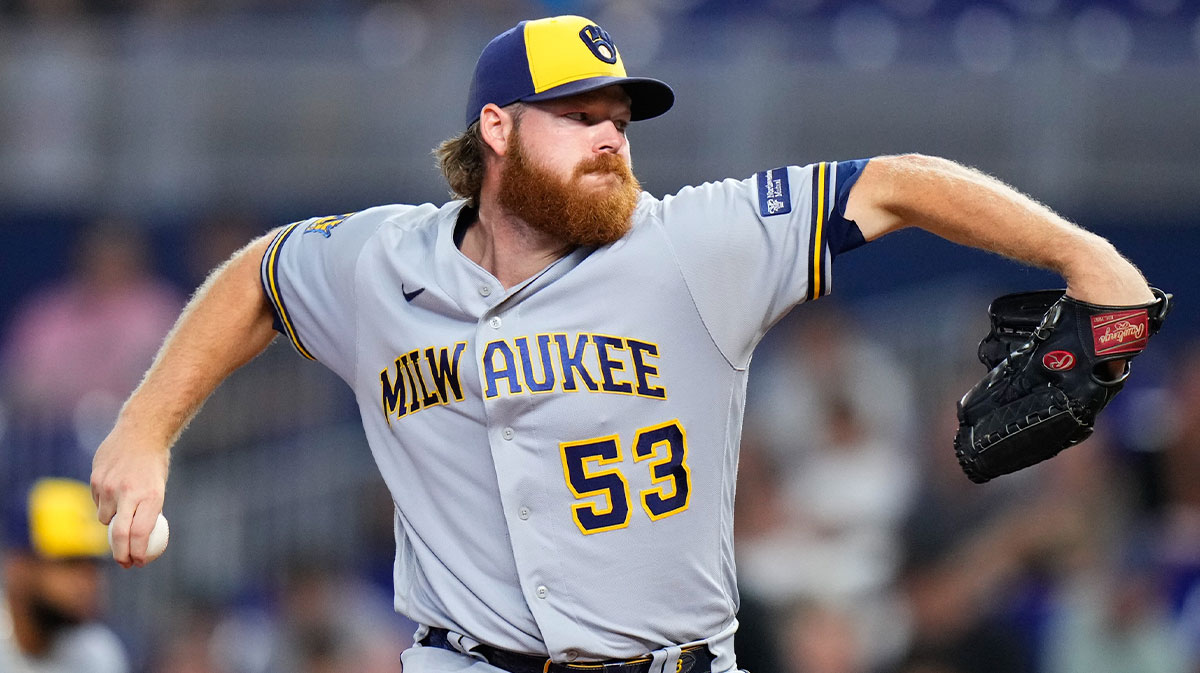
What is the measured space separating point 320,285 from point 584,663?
1.08 meters

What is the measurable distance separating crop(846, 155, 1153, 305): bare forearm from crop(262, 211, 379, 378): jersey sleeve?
1.18 meters

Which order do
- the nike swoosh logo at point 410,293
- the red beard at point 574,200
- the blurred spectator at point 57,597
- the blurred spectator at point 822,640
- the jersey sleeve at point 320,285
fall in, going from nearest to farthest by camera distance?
the red beard at point 574,200 < the nike swoosh logo at point 410,293 < the jersey sleeve at point 320,285 < the blurred spectator at point 57,597 < the blurred spectator at point 822,640

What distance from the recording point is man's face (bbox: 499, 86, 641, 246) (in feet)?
11.9

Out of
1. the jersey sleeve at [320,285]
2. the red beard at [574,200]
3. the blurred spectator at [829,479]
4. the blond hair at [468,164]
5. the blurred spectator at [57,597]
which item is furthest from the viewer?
the blurred spectator at [829,479]

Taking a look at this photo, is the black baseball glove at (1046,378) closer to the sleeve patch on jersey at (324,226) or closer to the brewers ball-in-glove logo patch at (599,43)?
the brewers ball-in-glove logo patch at (599,43)

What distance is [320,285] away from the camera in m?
3.85

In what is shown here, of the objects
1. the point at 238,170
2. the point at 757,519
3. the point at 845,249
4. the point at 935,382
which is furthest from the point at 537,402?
the point at 238,170

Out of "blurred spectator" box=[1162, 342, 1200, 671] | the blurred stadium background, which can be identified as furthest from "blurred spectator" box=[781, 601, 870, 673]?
"blurred spectator" box=[1162, 342, 1200, 671]

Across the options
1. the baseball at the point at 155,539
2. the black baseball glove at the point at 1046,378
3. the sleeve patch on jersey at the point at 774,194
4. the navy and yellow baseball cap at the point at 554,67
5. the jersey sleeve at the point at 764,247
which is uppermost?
the navy and yellow baseball cap at the point at 554,67

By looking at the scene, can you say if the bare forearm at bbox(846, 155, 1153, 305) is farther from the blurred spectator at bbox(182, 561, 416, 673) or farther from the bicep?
the blurred spectator at bbox(182, 561, 416, 673)

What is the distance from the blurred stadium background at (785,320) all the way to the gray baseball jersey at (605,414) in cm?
302

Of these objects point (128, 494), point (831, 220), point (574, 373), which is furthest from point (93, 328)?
point (831, 220)

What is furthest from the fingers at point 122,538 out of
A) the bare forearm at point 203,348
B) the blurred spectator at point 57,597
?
the blurred spectator at point 57,597

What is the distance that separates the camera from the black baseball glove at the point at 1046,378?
3.23 metres
